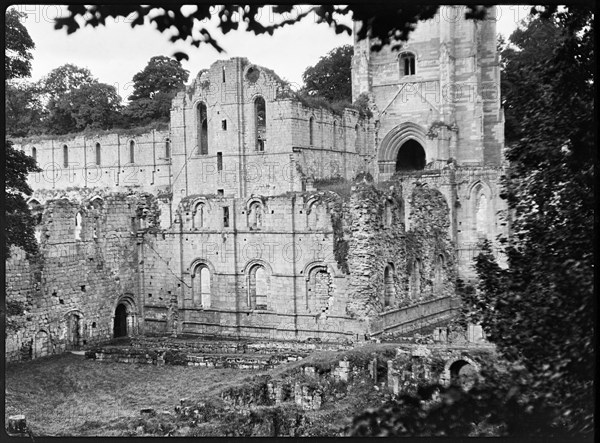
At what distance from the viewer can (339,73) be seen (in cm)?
4612

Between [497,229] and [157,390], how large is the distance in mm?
19649

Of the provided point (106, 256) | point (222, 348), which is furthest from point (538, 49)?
point (106, 256)

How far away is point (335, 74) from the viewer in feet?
151

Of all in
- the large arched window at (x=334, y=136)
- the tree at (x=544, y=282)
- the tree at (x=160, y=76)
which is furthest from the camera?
the tree at (x=160, y=76)

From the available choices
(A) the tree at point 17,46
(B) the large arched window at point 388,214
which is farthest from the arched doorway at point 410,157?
(A) the tree at point 17,46

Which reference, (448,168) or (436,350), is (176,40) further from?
(448,168)

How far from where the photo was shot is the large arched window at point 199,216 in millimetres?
32344

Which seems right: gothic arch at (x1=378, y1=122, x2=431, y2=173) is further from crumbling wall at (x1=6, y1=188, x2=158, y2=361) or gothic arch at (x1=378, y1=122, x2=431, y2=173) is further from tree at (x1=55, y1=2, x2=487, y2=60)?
tree at (x1=55, y1=2, x2=487, y2=60)

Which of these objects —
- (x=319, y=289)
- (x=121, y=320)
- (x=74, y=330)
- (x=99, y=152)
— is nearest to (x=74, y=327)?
(x=74, y=330)

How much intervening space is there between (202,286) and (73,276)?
5.78 m

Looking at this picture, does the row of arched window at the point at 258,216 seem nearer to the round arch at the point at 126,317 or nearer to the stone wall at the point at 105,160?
the round arch at the point at 126,317

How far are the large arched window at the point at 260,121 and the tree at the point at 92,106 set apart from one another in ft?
26.4

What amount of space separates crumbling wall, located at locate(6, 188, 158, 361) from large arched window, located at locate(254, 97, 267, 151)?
5.32 m

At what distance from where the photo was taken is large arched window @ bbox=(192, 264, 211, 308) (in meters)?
32.0
